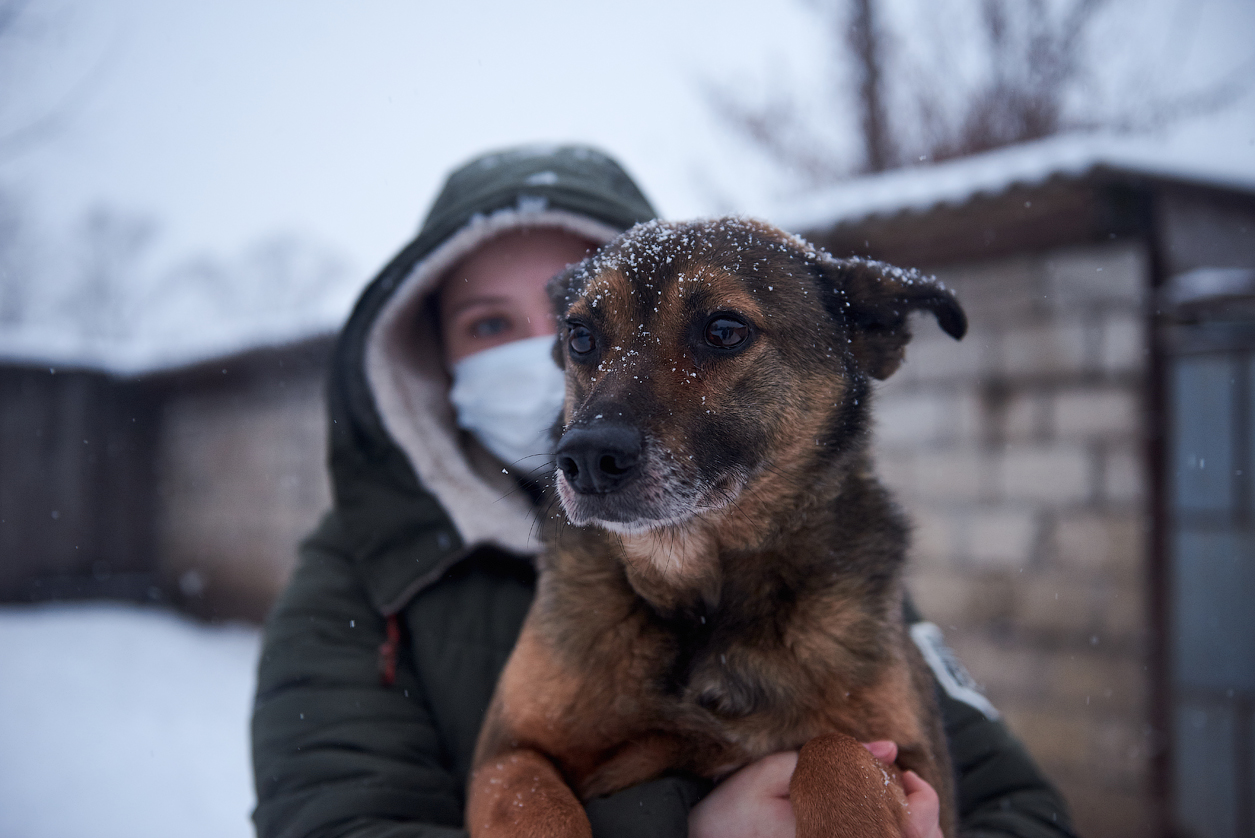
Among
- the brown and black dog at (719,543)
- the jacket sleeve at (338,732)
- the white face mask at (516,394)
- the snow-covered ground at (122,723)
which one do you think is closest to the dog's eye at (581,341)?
the brown and black dog at (719,543)

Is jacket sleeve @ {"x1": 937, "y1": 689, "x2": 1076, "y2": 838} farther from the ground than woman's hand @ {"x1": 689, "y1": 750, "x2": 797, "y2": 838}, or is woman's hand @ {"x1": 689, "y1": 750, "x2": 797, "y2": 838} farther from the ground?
woman's hand @ {"x1": 689, "y1": 750, "x2": 797, "y2": 838}

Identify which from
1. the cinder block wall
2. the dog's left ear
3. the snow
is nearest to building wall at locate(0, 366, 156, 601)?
the snow

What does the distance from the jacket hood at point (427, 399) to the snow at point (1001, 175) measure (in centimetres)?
200

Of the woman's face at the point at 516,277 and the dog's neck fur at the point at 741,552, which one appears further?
the woman's face at the point at 516,277

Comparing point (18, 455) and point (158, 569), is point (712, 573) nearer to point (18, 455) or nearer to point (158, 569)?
point (18, 455)

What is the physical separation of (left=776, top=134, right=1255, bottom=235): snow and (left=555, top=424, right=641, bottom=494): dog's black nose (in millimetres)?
2575

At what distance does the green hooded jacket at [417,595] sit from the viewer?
176 centimetres

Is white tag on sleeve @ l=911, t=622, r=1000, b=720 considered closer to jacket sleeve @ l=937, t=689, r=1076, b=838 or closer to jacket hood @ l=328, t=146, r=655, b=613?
jacket sleeve @ l=937, t=689, r=1076, b=838

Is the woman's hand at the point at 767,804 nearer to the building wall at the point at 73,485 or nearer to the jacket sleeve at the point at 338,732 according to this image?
the jacket sleeve at the point at 338,732

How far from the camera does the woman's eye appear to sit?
2.08 meters

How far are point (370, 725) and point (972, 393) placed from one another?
4.14 metres

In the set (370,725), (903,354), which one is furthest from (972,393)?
(370,725)

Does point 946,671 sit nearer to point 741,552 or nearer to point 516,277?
point 741,552

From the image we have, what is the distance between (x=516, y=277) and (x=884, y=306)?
0.94 meters
